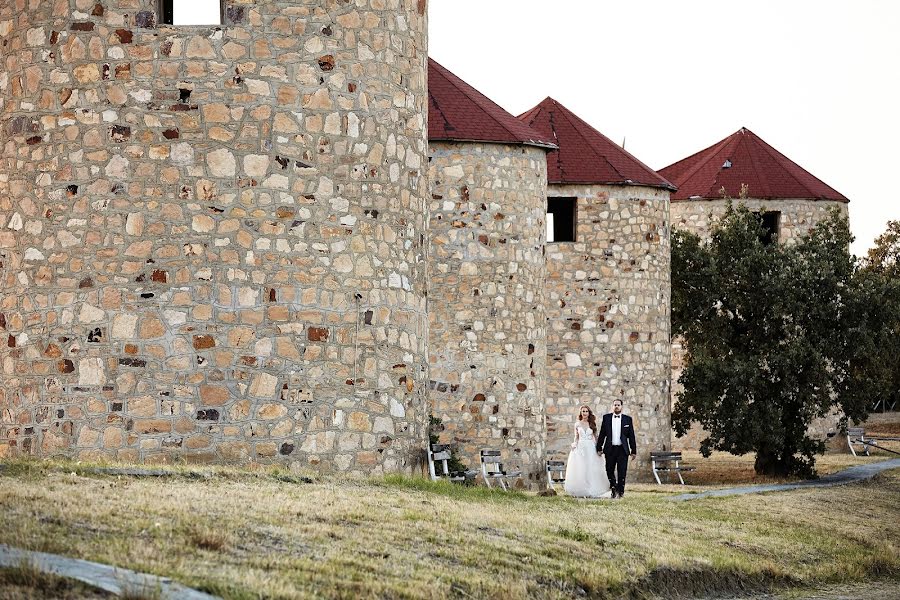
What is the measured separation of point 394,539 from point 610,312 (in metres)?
16.3

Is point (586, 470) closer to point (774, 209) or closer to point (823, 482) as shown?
point (823, 482)

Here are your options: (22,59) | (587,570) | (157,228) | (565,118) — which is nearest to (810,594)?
(587,570)

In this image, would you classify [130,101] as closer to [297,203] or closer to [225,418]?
[297,203]

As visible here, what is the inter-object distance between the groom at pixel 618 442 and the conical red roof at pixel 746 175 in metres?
15.5

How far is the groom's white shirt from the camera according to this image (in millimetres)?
20156

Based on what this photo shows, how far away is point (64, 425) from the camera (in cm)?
1449

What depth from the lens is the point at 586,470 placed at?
2052cm

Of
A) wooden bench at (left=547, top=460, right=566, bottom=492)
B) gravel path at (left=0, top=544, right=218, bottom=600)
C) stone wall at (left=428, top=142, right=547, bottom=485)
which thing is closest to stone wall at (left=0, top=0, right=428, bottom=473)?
gravel path at (left=0, top=544, right=218, bottom=600)

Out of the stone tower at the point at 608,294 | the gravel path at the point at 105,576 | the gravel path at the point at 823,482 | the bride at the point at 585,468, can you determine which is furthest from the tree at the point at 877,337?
the gravel path at the point at 105,576

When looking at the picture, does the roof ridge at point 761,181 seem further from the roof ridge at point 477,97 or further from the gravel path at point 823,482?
the roof ridge at point 477,97

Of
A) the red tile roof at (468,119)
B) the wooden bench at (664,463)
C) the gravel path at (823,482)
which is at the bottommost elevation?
the gravel path at (823,482)

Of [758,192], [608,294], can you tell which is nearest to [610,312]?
[608,294]

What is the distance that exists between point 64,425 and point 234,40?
14.2ft

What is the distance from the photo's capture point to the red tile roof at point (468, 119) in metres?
22.6
